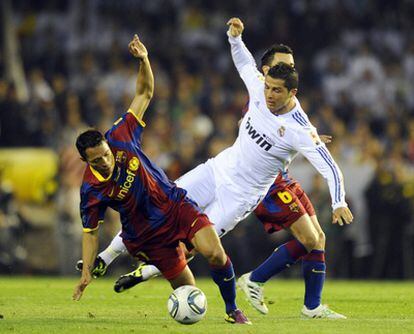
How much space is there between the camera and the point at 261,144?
1272 centimetres

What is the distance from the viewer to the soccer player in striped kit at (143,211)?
1162 cm

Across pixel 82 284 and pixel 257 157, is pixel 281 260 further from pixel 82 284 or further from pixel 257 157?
pixel 82 284

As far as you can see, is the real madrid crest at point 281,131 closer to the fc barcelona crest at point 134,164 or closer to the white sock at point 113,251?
the fc barcelona crest at point 134,164

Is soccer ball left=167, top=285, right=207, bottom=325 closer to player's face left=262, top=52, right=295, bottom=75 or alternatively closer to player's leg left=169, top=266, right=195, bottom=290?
player's leg left=169, top=266, right=195, bottom=290

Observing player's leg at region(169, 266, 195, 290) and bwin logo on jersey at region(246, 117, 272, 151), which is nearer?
player's leg at region(169, 266, 195, 290)

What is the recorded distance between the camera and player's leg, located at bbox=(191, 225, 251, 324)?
455 inches

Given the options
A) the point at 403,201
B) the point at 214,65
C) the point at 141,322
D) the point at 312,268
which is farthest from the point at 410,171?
the point at 141,322

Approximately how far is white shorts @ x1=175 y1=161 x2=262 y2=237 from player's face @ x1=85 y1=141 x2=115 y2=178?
63.0 inches

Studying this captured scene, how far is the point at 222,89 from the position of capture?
25.6m

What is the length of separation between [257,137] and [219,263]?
1699 mm

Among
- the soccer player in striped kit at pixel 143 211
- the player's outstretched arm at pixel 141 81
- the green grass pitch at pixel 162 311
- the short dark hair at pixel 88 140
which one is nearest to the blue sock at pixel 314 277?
the green grass pitch at pixel 162 311

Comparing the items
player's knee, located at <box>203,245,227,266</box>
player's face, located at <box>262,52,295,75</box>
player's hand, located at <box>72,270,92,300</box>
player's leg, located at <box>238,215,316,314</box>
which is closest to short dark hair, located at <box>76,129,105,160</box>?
player's hand, located at <box>72,270,92,300</box>

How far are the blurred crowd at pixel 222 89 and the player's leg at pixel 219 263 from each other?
952 centimetres

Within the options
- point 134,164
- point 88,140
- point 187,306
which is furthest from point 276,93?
point 187,306
